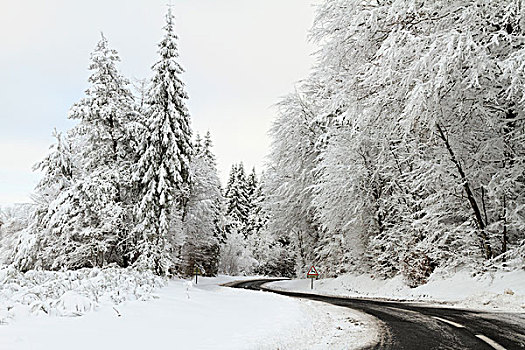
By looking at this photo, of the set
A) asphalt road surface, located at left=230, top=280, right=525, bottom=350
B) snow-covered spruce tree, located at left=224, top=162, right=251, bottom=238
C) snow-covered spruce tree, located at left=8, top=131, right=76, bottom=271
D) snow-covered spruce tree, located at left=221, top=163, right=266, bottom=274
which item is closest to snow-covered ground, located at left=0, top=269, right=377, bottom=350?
asphalt road surface, located at left=230, top=280, right=525, bottom=350

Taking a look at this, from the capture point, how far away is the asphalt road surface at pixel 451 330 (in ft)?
18.0

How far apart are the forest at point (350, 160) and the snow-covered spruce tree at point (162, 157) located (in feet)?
0.28

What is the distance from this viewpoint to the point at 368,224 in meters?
21.4

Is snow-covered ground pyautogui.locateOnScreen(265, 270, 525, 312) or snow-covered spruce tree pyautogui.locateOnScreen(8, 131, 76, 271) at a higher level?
snow-covered spruce tree pyautogui.locateOnScreen(8, 131, 76, 271)

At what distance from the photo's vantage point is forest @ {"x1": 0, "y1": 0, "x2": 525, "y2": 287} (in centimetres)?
1123

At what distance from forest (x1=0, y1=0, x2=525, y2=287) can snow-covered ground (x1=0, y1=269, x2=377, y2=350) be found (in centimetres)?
653

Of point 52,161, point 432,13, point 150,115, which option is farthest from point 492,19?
point 52,161

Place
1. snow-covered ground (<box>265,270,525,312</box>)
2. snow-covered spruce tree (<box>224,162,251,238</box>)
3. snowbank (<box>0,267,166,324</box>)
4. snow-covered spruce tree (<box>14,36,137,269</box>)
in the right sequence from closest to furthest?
snowbank (<box>0,267,166,324</box>) → snow-covered ground (<box>265,270,525,312</box>) → snow-covered spruce tree (<box>14,36,137,269</box>) → snow-covered spruce tree (<box>224,162,251,238</box>)

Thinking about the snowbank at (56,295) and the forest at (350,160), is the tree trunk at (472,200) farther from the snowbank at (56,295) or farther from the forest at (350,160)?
the snowbank at (56,295)

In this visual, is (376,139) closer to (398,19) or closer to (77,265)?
(398,19)

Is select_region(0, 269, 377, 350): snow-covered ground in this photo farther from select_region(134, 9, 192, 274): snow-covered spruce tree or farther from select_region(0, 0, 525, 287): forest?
select_region(134, 9, 192, 274): snow-covered spruce tree

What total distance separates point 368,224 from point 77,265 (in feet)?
51.3

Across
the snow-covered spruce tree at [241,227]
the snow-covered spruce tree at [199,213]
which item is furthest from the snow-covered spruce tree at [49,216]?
the snow-covered spruce tree at [241,227]

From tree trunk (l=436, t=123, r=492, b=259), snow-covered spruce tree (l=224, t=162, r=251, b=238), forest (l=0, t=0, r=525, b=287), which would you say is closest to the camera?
forest (l=0, t=0, r=525, b=287)
